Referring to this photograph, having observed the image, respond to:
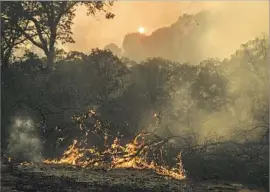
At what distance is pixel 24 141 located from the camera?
16.6m

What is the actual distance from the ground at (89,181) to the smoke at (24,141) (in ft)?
9.03

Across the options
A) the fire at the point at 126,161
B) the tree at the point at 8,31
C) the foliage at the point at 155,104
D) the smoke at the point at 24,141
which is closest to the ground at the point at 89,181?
the fire at the point at 126,161

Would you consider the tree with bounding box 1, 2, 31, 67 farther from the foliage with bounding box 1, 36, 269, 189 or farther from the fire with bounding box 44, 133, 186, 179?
the fire with bounding box 44, 133, 186, 179

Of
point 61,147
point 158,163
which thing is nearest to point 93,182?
point 158,163

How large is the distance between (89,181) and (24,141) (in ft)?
19.9

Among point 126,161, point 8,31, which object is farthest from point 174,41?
point 126,161

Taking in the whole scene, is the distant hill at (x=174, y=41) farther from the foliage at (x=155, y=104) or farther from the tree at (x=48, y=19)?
the tree at (x=48, y=19)

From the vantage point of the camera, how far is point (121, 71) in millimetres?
23562

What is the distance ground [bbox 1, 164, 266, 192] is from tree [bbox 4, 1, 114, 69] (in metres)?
9.22

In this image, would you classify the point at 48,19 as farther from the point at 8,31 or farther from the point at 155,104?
the point at 155,104

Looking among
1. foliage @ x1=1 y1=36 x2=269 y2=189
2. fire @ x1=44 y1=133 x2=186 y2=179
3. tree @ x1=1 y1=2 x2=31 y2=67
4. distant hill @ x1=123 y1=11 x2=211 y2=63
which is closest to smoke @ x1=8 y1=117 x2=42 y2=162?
foliage @ x1=1 y1=36 x2=269 y2=189

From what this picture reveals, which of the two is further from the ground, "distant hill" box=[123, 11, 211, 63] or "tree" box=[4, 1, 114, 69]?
"distant hill" box=[123, 11, 211, 63]

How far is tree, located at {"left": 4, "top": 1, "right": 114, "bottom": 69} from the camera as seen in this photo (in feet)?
68.6

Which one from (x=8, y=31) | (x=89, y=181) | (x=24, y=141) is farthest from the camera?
(x=8, y=31)
